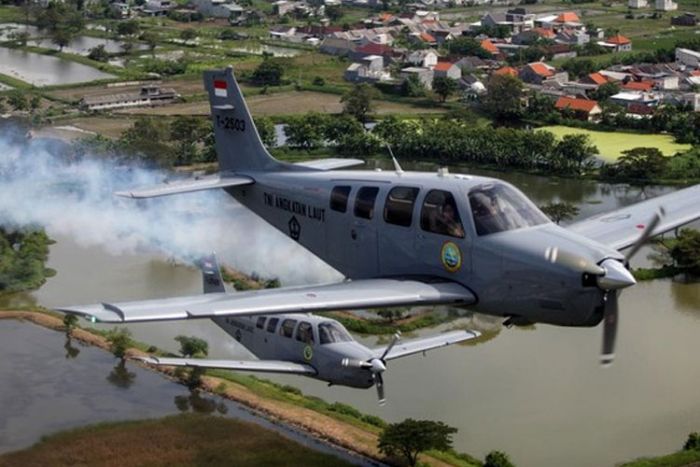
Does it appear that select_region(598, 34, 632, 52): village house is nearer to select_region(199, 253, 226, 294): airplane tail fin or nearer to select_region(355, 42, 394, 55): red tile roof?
select_region(355, 42, 394, 55): red tile roof

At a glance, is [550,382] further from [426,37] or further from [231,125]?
[426,37]

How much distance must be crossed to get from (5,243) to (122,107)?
26.4 m

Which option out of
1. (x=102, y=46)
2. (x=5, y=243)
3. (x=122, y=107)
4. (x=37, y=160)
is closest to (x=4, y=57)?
A: (x=102, y=46)

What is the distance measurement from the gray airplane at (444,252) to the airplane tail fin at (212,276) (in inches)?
330

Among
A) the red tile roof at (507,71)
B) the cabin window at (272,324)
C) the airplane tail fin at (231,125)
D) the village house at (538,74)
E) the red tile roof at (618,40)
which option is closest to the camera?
the airplane tail fin at (231,125)

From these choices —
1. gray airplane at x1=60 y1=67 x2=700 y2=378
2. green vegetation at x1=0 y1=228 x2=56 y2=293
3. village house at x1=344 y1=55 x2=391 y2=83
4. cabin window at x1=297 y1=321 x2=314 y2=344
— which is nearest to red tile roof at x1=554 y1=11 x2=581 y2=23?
village house at x1=344 y1=55 x2=391 y2=83

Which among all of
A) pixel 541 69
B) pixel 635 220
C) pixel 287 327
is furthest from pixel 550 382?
pixel 541 69

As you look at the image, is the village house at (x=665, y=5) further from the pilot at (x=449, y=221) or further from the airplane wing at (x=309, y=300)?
the airplane wing at (x=309, y=300)

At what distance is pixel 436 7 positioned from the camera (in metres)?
106

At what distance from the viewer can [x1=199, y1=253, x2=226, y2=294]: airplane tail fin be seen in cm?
2805

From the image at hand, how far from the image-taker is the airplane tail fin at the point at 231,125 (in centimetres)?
2189

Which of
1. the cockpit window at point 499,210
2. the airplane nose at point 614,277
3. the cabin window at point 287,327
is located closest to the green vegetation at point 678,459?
the cabin window at point 287,327

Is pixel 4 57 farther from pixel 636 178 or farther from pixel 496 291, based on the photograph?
pixel 496 291

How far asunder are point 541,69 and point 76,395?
4586cm
